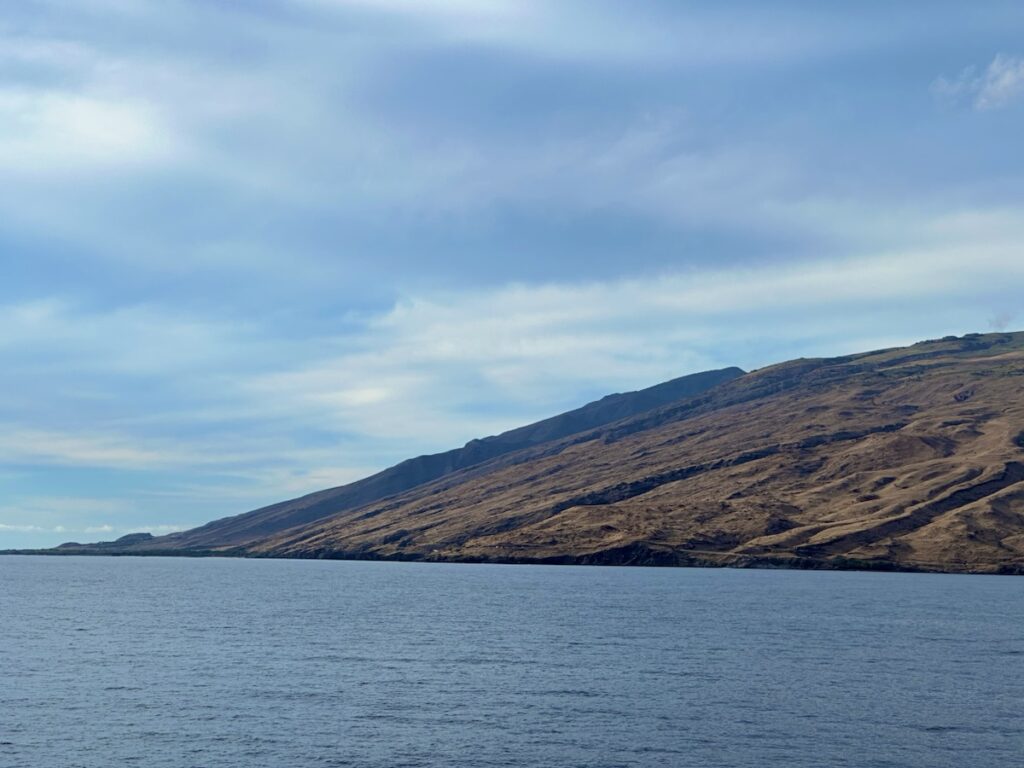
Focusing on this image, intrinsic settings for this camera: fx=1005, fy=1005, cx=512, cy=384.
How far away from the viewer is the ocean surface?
67.9 m

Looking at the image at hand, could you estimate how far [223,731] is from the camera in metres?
73.0

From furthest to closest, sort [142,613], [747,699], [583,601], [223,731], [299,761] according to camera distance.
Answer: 1. [583,601]
2. [142,613]
3. [747,699]
4. [223,731]
5. [299,761]

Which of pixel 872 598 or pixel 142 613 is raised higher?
pixel 142 613

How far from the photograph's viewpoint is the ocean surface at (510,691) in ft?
223

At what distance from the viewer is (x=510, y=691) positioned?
293 ft

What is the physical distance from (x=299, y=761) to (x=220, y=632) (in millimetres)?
73414

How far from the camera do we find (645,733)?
240ft

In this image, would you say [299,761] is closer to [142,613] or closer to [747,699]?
[747,699]

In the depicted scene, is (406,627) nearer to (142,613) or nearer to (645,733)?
(142,613)

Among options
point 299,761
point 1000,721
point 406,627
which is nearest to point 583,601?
point 406,627

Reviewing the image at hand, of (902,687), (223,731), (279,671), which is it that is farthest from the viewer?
(279,671)

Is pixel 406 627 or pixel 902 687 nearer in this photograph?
pixel 902 687

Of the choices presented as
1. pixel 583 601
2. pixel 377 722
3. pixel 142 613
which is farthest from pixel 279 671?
pixel 583 601

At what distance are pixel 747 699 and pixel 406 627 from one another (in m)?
65.1
